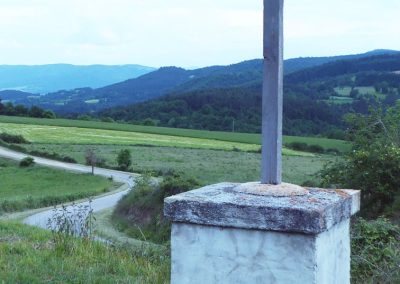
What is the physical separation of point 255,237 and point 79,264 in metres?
3.94

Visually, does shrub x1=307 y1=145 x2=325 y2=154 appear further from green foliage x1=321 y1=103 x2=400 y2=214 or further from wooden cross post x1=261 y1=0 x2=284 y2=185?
wooden cross post x1=261 y1=0 x2=284 y2=185

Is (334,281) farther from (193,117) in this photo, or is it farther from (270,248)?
(193,117)

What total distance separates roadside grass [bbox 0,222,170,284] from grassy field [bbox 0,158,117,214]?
22.2 metres

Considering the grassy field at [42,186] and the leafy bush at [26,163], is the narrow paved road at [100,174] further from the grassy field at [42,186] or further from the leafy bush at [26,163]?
the grassy field at [42,186]

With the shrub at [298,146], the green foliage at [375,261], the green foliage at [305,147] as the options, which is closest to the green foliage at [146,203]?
the green foliage at [375,261]

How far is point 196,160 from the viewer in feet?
182

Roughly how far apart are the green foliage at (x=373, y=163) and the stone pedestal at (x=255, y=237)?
45.5 ft

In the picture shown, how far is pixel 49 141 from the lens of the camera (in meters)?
67.8

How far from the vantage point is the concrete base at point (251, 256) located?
3.62 m

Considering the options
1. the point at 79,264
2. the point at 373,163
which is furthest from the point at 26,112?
the point at 79,264

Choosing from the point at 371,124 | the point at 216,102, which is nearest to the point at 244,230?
the point at 371,124

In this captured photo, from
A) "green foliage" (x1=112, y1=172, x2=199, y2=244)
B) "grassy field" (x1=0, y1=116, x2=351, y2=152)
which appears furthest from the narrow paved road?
"grassy field" (x1=0, y1=116, x2=351, y2=152)

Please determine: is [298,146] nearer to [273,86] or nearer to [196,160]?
[196,160]

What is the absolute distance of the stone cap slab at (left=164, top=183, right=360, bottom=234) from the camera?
11.7ft
